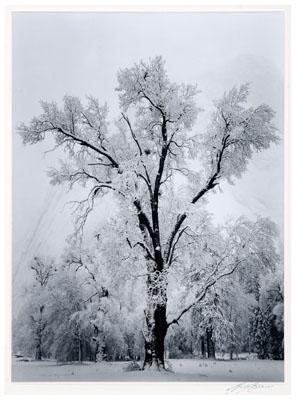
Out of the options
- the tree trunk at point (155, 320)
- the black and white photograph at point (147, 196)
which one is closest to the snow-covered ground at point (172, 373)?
the black and white photograph at point (147, 196)

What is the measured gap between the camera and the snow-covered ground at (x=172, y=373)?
6707 mm

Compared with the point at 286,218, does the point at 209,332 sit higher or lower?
lower

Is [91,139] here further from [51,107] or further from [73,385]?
[73,385]

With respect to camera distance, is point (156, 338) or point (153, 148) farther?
point (153, 148)

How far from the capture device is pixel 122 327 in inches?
268

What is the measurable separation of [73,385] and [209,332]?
1.58m

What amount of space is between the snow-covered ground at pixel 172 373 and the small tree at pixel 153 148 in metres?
0.80
